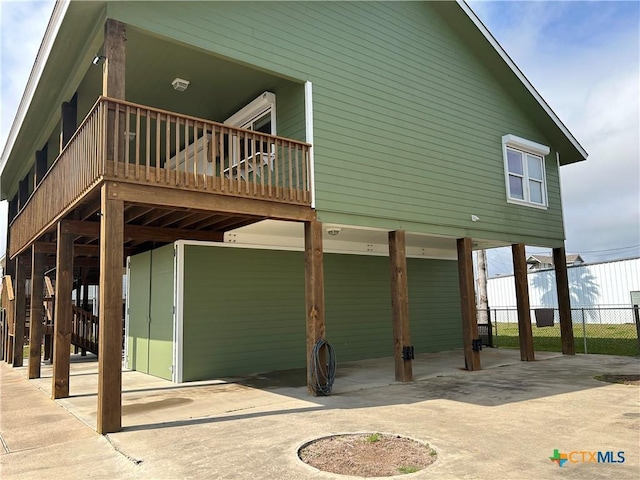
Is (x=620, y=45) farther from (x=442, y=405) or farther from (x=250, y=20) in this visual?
(x=442, y=405)

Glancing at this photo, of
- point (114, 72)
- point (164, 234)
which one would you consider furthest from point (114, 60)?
point (164, 234)

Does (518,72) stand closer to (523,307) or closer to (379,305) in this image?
(523,307)

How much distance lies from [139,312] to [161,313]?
1.53 m

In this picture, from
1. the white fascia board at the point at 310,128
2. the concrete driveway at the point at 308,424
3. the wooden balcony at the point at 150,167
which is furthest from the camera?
the white fascia board at the point at 310,128

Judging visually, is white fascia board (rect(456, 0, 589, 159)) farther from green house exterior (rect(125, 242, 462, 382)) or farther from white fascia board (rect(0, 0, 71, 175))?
white fascia board (rect(0, 0, 71, 175))

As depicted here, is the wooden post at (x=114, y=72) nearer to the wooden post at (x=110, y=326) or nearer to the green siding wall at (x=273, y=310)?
the wooden post at (x=110, y=326)

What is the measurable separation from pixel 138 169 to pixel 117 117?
68cm

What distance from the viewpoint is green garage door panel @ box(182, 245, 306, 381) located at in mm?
9477

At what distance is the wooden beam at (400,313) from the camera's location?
875cm

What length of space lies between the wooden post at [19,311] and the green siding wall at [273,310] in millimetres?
5692

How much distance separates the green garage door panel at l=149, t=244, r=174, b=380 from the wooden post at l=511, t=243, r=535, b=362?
7.99 m

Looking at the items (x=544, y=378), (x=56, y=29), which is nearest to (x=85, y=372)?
(x=56, y=29)

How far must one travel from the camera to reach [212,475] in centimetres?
397

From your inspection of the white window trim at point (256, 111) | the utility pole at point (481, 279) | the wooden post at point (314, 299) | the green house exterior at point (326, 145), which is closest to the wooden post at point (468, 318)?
the green house exterior at point (326, 145)
